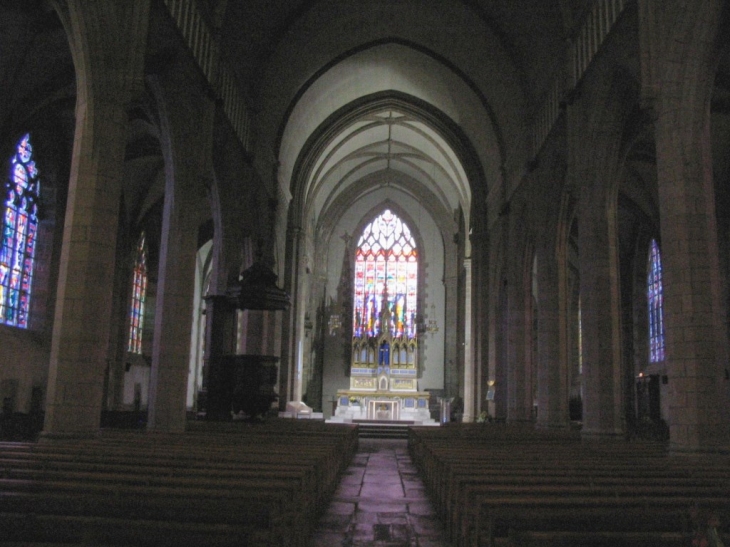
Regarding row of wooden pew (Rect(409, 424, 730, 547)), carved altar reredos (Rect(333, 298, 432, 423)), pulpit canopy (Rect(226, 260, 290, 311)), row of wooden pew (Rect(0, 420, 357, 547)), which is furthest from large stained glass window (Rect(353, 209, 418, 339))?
row of wooden pew (Rect(0, 420, 357, 547))

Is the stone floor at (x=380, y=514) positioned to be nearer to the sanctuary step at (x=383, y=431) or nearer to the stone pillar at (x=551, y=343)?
the stone pillar at (x=551, y=343)

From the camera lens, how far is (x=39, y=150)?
1792 cm

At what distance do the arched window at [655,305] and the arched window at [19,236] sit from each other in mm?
19213

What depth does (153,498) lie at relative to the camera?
354 cm

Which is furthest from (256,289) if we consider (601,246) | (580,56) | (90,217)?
(580,56)

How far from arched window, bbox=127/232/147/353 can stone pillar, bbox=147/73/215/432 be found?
12041 mm

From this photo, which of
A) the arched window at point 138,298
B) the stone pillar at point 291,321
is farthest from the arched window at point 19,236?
the stone pillar at point 291,321

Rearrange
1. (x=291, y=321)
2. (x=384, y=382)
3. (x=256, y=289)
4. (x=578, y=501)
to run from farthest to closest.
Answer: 1. (x=384, y=382)
2. (x=291, y=321)
3. (x=256, y=289)
4. (x=578, y=501)

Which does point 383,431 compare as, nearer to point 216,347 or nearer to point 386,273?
point 216,347

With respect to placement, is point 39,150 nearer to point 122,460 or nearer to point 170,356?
point 170,356

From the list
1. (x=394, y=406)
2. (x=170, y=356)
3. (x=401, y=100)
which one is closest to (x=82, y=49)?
(x=170, y=356)

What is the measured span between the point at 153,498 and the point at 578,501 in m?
2.27

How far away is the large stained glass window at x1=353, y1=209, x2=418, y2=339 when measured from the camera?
114 ft

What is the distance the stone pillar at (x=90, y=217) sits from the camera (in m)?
8.42
